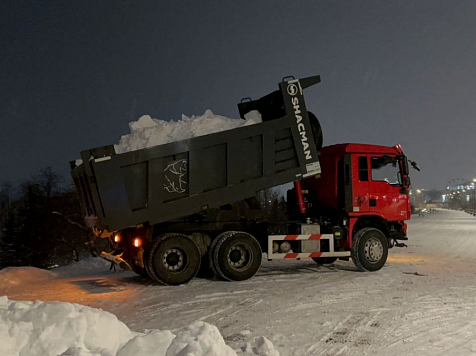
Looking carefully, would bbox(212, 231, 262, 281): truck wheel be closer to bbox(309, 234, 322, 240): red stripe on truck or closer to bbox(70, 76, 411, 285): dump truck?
bbox(70, 76, 411, 285): dump truck

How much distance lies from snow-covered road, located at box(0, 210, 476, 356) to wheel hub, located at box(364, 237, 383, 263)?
41 cm

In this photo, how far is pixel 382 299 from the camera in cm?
750

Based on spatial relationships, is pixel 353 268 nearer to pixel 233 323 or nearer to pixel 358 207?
pixel 358 207

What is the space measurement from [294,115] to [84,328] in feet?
21.2

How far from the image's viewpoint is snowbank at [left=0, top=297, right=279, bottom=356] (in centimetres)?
365

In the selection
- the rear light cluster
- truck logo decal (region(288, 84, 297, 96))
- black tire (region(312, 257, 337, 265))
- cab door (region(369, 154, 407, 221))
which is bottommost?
black tire (region(312, 257, 337, 265))

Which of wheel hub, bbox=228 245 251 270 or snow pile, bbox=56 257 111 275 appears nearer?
wheel hub, bbox=228 245 251 270

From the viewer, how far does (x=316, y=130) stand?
9.91 meters

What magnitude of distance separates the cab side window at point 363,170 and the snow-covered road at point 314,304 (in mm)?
2150

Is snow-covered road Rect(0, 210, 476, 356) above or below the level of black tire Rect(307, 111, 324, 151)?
below

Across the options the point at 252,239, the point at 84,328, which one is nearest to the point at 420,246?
the point at 252,239

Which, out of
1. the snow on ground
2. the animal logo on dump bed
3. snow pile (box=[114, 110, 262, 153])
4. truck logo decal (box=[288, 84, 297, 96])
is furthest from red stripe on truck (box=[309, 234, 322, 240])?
the snow on ground

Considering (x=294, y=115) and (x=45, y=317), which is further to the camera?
(x=294, y=115)

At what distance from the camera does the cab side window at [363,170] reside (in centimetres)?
1065
